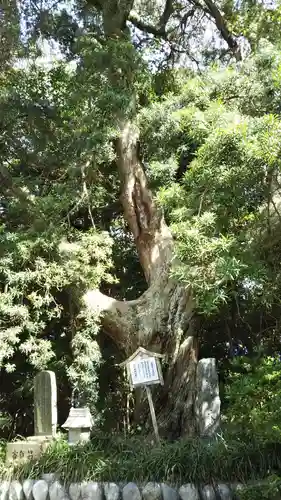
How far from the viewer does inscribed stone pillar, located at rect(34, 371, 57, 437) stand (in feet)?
18.2

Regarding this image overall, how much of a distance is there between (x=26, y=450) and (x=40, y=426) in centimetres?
49

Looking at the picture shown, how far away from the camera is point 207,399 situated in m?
5.36

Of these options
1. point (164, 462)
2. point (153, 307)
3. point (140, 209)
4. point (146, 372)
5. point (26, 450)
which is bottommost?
point (164, 462)

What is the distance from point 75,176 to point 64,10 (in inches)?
90.5

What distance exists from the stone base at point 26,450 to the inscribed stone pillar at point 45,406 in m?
0.27

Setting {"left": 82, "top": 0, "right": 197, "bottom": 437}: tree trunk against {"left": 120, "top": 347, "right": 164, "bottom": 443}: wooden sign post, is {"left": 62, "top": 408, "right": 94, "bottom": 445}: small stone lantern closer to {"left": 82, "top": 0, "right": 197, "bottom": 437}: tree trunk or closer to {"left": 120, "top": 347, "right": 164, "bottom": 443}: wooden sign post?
{"left": 120, "top": 347, "right": 164, "bottom": 443}: wooden sign post

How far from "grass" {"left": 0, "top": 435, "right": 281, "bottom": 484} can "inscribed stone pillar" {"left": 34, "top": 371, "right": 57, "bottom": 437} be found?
0.56m

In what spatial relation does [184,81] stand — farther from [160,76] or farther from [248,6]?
[248,6]

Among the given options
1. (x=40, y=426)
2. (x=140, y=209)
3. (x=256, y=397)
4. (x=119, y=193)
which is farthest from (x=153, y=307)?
(x=119, y=193)

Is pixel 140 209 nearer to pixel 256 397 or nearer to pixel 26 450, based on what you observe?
pixel 256 397

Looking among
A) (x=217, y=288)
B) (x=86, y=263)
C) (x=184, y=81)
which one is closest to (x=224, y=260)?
(x=217, y=288)

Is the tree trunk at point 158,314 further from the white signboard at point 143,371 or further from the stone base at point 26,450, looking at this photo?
the stone base at point 26,450

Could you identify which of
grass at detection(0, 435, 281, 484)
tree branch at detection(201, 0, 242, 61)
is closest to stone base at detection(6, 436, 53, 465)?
grass at detection(0, 435, 281, 484)

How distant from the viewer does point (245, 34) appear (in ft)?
26.8
